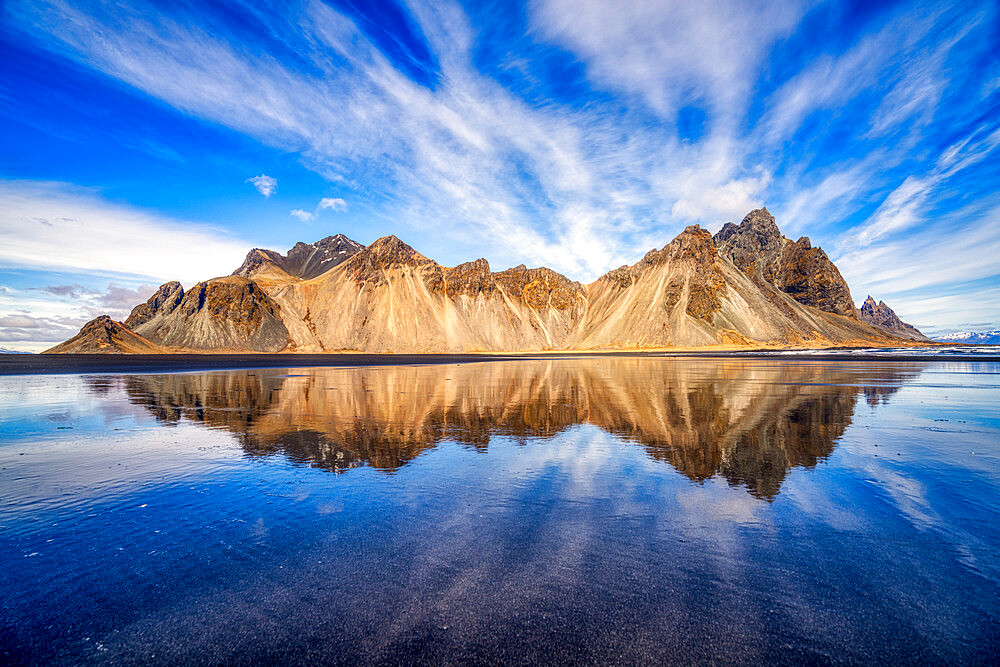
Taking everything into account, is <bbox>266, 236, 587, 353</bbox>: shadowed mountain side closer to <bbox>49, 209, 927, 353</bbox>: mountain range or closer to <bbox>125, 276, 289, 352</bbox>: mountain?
<bbox>49, 209, 927, 353</bbox>: mountain range

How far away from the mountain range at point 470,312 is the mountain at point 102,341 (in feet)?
1.04

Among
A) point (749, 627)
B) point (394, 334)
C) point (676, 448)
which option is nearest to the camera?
point (749, 627)

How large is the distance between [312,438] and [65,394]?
20469 mm

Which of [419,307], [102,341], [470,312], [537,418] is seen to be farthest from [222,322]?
[537,418]

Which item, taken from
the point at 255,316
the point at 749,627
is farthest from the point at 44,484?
the point at 255,316

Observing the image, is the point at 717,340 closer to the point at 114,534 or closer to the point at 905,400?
the point at 905,400

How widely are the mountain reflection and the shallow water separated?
0.18m

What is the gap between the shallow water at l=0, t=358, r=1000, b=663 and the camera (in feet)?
12.8

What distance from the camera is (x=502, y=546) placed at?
18.9 feet

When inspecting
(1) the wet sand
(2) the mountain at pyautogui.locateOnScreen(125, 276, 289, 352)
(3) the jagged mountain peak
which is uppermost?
(3) the jagged mountain peak

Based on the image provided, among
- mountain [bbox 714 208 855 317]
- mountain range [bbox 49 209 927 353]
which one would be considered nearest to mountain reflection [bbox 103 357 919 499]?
mountain range [bbox 49 209 927 353]

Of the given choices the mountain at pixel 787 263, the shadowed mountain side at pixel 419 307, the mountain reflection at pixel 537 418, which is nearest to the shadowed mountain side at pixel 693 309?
the shadowed mountain side at pixel 419 307

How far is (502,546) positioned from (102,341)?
5526 inches

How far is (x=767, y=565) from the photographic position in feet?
17.1
